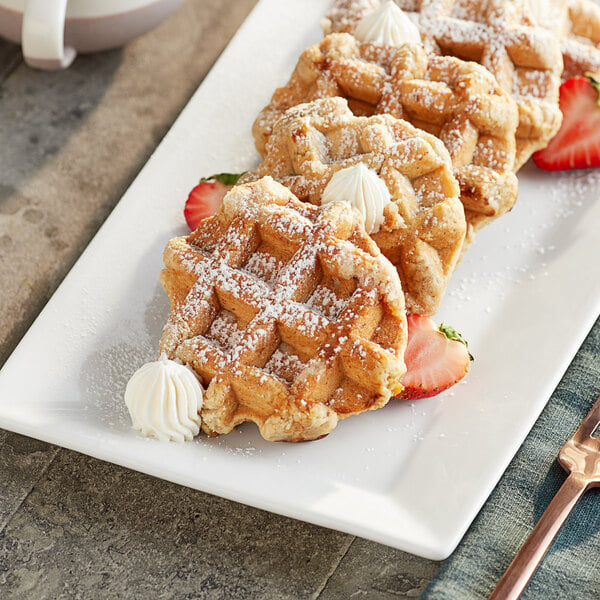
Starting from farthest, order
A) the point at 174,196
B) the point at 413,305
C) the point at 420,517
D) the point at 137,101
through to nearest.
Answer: the point at 137,101
the point at 174,196
the point at 413,305
the point at 420,517

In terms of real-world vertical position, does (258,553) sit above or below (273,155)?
below

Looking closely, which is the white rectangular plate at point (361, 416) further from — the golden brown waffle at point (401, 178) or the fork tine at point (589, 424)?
the golden brown waffle at point (401, 178)

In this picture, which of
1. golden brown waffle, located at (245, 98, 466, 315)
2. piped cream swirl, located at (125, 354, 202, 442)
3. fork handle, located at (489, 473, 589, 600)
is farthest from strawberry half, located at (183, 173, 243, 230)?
fork handle, located at (489, 473, 589, 600)

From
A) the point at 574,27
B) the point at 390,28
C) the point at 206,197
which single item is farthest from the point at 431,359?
the point at 574,27

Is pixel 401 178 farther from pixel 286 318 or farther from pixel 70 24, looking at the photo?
pixel 70 24

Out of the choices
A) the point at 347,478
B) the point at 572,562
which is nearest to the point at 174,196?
the point at 347,478

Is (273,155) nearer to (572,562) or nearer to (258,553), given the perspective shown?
(258,553)
